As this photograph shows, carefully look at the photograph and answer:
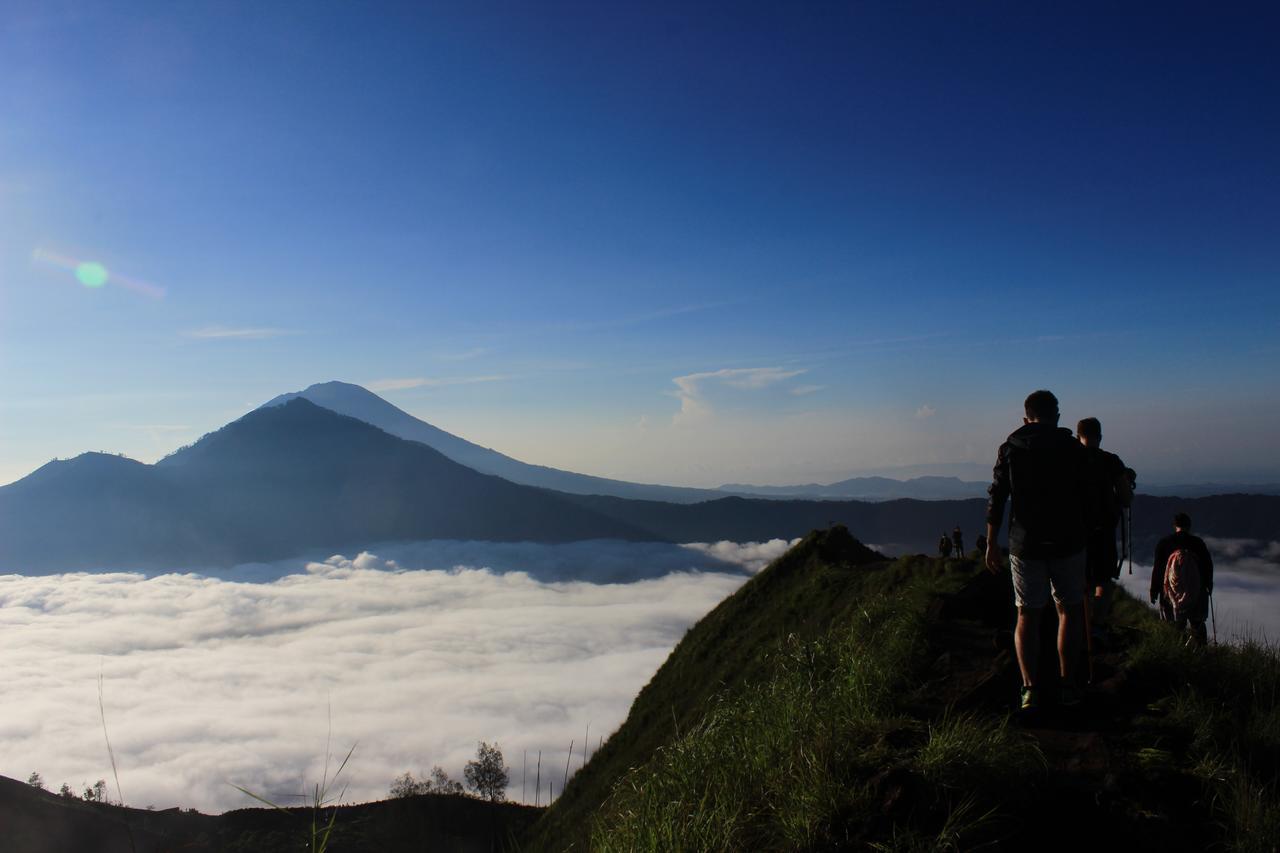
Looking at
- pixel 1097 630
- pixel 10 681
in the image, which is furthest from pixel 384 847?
pixel 10 681

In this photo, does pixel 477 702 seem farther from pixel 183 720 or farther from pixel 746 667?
pixel 746 667

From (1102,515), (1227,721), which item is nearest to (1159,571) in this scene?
(1102,515)

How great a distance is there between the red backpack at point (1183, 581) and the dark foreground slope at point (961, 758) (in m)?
1.75

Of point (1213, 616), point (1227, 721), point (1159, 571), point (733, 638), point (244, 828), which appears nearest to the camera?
point (1227, 721)

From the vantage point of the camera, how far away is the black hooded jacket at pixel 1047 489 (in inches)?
236

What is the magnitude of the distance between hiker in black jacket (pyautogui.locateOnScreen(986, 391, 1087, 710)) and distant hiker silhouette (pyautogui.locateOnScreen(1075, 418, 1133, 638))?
93 centimetres

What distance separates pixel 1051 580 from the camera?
245 inches

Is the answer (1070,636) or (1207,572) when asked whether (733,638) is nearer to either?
(1207,572)

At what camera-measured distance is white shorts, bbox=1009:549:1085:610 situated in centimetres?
611

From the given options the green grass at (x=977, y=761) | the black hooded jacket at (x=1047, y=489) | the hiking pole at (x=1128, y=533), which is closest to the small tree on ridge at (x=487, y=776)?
the hiking pole at (x=1128, y=533)

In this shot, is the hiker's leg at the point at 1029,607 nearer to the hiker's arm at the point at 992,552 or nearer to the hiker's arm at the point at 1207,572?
the hiker's arm at the point at 992,552

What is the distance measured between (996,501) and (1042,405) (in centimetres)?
91

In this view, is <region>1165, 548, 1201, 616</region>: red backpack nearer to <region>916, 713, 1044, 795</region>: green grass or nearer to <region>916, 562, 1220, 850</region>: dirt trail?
<region>916, 562, 1220, 850</region>: dirt trail

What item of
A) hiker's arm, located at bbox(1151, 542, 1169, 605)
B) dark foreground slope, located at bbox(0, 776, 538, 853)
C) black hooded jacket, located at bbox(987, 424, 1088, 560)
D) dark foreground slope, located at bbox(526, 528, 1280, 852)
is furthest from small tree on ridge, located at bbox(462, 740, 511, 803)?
black hooded jacket, located at bbox(987, 424, 1088, 560)
